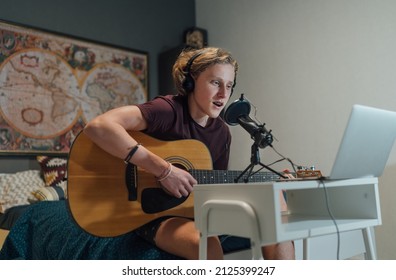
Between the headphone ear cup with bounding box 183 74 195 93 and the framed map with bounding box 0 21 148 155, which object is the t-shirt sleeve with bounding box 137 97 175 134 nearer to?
the headphone ear cup with bounding box 183 74 195 93

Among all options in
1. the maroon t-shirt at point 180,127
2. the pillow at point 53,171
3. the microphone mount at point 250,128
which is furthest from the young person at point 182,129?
the pillow at point 53,171

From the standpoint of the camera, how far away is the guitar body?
1.28m

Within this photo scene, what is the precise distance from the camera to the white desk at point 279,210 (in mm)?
809

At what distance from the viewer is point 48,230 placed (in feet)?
5.66

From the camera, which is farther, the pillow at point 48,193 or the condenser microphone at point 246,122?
the pillow at point 48,193

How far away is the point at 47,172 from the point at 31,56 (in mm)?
851

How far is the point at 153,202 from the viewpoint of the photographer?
1.30 m

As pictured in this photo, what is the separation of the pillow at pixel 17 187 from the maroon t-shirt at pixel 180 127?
1356 millimetres

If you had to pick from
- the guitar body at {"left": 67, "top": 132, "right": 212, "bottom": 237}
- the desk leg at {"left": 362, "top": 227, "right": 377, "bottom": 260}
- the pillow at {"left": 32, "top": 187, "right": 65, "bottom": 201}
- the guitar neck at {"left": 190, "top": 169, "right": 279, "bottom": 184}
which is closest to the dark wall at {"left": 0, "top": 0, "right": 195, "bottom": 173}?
the pillow at {"left": 32, "top": 187, "right": 65, "bottom": 201}

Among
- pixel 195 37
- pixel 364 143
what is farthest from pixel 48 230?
pixel 195 37

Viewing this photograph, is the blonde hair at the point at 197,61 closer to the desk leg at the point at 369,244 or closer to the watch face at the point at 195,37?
the desk leg at the point at 369,244

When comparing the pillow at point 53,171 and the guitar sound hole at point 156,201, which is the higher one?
the pillow at point 53,171
